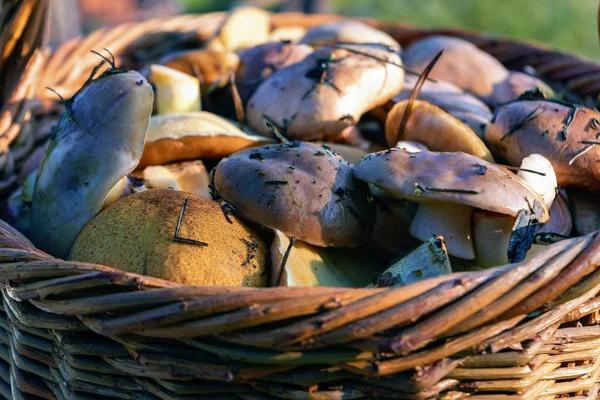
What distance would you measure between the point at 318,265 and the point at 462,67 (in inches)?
43.5

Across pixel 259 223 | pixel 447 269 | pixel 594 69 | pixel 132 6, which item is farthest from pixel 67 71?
pixel 132 6

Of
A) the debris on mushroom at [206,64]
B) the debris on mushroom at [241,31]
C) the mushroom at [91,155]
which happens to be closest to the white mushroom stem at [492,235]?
the mushroom at [91,155]

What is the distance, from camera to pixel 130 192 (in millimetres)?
1567

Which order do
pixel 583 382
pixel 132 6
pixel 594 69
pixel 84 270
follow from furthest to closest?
pixel 132 6, pixel 594 69, pixel 583 382, pixel 84 270

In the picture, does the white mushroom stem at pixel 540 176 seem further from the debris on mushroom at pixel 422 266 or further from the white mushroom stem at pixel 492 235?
the debris on mushroom at pixel 422 266

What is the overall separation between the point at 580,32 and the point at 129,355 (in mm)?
8975

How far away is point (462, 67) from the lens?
7.10 ft

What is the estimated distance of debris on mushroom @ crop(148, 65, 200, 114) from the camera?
6.41 feet

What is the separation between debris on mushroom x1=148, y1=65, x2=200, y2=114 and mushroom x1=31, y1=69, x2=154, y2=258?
45cm

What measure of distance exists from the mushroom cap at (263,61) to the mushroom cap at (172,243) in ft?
2.48

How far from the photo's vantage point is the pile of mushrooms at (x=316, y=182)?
127 centimetres

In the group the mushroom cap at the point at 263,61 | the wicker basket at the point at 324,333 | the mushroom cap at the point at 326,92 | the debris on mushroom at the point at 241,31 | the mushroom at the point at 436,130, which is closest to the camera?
the wicker basket at the point at 324,333

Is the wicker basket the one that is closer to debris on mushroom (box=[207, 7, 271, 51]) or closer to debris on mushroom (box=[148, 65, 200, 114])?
debris on mushroom (box=[148, 65, 200, 114])

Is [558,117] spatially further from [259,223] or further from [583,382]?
[259,223]
